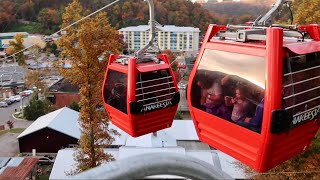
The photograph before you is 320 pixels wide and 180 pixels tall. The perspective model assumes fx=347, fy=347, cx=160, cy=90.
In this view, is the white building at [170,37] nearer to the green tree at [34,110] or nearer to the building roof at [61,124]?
the green tree at [34,110]

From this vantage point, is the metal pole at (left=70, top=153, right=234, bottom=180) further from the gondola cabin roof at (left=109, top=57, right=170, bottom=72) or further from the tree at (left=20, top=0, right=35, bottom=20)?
the tree at (left=20, top=0, right=35, bottom=20)

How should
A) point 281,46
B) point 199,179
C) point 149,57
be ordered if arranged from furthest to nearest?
point 149,57 < point 281,46 < point 199,179

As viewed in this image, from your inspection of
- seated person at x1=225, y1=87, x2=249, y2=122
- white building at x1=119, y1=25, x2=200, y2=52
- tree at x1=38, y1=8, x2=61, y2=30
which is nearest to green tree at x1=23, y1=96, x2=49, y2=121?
seated person at x1=225, y1=87, x2=249, y2=122

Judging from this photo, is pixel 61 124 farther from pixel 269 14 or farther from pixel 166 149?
pixel 269 14

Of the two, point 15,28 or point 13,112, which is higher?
point 15,28

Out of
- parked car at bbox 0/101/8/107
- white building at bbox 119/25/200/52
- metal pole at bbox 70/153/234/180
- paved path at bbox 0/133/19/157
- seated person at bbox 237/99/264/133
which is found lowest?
parked car at bbox 0/101/8/107

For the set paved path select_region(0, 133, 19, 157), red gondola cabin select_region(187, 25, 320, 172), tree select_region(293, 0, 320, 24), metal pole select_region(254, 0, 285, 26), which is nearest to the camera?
red gondola cabin select_region(187, 25, 320, 172)

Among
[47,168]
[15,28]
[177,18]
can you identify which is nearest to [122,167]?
[47,168]

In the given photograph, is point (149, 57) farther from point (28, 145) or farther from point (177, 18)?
point (177, 18)
